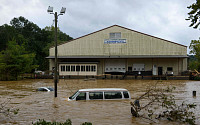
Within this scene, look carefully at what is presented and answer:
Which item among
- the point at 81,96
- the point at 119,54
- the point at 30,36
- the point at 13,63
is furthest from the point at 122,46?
the point at 30,36

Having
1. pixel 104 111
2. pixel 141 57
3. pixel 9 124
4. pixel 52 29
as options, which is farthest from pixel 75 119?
pixel 52 29

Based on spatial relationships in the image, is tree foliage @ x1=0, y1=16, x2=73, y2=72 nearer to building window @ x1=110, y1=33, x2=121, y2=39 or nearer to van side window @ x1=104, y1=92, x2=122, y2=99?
building window @ x1=110, y1=33, x2=121, y2=39

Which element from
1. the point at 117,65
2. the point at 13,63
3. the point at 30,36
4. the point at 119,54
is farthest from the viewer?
the point at 30,36

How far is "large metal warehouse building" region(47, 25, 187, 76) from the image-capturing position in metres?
50.5

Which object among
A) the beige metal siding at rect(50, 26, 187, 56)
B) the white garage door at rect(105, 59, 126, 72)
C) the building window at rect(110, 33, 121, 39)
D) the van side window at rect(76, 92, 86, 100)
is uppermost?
the building window at rect(110, 33, 121, 39)

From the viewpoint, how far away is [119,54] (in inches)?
2056

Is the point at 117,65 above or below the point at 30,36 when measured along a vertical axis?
below

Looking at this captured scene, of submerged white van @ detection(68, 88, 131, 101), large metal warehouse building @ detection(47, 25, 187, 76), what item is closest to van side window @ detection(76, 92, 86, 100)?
submerged white van @ detection(68, 88, 131, 101)

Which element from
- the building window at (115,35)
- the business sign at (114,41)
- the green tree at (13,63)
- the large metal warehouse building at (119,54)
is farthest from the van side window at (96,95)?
the building window at (115,35)

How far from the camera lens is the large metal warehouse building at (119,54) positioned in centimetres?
5047

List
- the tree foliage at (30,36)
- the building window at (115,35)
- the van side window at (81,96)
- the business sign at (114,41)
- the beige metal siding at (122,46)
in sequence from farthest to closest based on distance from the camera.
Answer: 1. the tree foliage at (30,36)
2. the building window at (115,35)
3. the business sign at (114,41)
4. the beige metal siding at (122,46)
5. the van side window at (81,96)

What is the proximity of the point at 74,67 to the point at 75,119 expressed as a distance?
1617 inches

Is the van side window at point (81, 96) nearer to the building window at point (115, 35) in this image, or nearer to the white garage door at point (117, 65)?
the white garage door at point (117, 65)

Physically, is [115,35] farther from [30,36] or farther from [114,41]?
[30,36]
